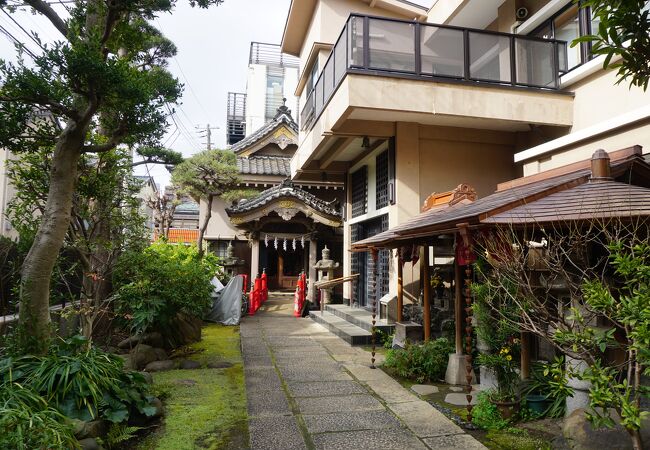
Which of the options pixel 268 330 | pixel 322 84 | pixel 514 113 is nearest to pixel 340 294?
pixel 268 330

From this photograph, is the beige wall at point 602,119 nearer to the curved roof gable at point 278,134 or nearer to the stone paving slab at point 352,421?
the stone paving slab at point 352,421

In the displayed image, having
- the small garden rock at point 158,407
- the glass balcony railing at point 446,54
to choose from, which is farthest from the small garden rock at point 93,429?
the glass balcony railing at point 446,54

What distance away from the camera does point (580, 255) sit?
13.2 ft

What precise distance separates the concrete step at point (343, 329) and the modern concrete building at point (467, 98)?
1.41 m

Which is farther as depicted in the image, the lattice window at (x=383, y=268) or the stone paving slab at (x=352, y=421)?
the lattice window at (x=383, y=268)

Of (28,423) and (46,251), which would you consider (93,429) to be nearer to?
(28,423)

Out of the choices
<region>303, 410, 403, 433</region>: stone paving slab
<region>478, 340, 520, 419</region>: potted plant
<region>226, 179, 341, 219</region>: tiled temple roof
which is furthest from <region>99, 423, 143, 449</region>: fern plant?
<region>226, 179, 341, 219</region>: tiled temple roof

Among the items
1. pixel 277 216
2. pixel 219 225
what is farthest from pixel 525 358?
pixel 219 225

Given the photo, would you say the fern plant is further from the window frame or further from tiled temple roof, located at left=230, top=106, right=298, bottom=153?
tiled temple roof, located at left=230, top=106, right=298, bottom=153

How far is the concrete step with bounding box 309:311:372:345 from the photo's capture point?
32.4ft

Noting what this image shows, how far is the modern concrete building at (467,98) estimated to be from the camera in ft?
27.2

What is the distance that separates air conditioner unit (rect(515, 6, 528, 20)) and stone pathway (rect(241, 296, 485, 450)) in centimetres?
855

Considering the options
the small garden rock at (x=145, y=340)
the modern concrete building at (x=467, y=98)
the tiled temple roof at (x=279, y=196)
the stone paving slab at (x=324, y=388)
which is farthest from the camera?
the tiled temple roof at (x=279, y=196)

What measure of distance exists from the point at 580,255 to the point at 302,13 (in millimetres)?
12696
